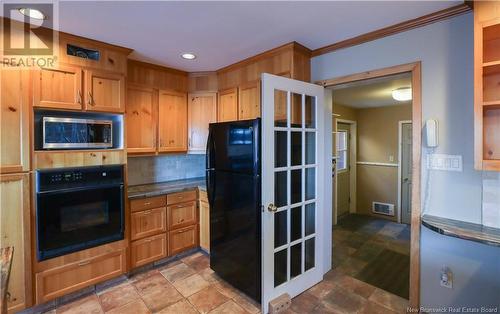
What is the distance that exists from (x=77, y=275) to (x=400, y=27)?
3573 millimetres

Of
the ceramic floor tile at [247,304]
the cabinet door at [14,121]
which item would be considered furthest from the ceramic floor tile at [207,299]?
the cabinet door at [14,121]

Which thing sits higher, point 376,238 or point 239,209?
point 239,209

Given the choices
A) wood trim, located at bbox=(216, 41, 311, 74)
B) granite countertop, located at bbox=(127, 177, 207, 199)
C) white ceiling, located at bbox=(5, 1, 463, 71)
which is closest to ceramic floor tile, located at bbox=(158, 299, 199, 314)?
granite countertop, located at bbox=(127, 177, 207, 199)

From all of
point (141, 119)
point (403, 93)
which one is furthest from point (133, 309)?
point (403, 93)

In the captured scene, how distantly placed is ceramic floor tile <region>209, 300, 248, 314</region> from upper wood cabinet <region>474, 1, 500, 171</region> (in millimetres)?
2101

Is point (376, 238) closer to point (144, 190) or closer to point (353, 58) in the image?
point (353, 58)

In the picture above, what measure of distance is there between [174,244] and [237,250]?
102cm

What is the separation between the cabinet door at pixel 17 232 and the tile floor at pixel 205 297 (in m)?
0.32

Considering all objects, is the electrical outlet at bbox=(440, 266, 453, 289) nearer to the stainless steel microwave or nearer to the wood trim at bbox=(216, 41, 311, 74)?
the wood trim at bbox=(216, 41, 311, 74)

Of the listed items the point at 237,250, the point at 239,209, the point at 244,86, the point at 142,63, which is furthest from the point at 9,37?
the point at 237,250

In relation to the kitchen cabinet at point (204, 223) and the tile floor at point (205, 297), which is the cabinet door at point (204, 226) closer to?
the kitchen cabinet at point (204, 223)

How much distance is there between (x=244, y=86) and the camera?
286 cm

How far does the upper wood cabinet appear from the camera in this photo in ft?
4.89

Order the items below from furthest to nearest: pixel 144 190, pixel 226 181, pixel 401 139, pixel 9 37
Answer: pixel 401 139
pixel 144 190
pixel 226 181
pixel 9 37
